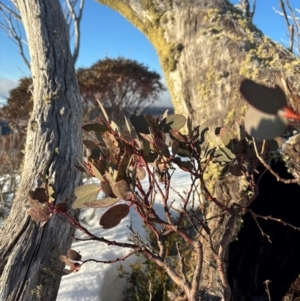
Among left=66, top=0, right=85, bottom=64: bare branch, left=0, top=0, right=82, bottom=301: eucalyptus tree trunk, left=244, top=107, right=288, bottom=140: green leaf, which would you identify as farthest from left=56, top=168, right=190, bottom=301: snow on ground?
left=66, top=0, right=85, bottom=64: bare branch

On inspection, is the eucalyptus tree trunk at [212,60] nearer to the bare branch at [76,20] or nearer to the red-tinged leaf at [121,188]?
the red-tinged leaf at [121,188]

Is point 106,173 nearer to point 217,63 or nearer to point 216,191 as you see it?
point 216,191

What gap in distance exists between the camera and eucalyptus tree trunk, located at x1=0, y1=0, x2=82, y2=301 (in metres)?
1.68

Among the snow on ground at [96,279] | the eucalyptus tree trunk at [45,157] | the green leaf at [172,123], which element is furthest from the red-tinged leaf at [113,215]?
the snow on ground at [96,279]

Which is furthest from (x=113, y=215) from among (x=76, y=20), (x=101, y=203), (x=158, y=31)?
(x=76, y=20)

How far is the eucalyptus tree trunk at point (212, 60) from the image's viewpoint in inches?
80.8

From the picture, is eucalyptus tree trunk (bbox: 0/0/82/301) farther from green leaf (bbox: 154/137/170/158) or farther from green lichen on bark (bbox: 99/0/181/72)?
green leaf (bbox: 154/137/170/158)

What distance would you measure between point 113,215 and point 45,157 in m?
1.05

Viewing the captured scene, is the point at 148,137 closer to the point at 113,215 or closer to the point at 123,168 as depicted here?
the point at 123,168

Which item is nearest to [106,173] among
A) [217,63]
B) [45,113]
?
[45,113]

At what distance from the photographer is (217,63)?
220 centimetres

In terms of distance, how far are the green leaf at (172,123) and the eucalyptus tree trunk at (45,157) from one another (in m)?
0.90

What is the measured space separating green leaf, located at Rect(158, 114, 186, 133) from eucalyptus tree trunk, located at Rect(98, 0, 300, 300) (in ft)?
3.28

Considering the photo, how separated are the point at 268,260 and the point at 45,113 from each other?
5.02 ft
